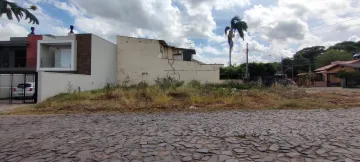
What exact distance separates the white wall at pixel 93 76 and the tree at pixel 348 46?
2424 inches

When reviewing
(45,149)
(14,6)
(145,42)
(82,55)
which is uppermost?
(145,42)

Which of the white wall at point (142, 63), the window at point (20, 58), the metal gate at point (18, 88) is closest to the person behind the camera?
the metal gate at point (18, 88)

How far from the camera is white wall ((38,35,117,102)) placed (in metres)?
15.9

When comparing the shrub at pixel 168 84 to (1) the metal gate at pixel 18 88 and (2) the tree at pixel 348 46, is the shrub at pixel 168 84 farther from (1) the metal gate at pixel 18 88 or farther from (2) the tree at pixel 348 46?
(2) the tree at pixel 348 46

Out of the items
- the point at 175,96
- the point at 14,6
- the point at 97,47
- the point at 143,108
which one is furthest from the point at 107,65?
the point at 14,6

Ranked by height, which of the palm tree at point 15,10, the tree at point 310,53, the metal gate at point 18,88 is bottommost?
the metal gate at point 18,88

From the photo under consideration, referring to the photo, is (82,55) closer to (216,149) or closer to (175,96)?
(175,96)

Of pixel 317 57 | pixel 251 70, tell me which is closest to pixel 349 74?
pixel 251 70

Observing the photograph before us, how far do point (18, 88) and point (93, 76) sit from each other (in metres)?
7.44

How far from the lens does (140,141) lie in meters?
5.59

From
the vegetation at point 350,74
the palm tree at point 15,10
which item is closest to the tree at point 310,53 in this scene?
the vegetation at point 350,74

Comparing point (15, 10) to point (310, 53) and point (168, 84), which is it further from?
point (310, 53)

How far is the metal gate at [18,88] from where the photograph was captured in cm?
1650

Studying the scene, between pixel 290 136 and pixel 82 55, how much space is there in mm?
22108
